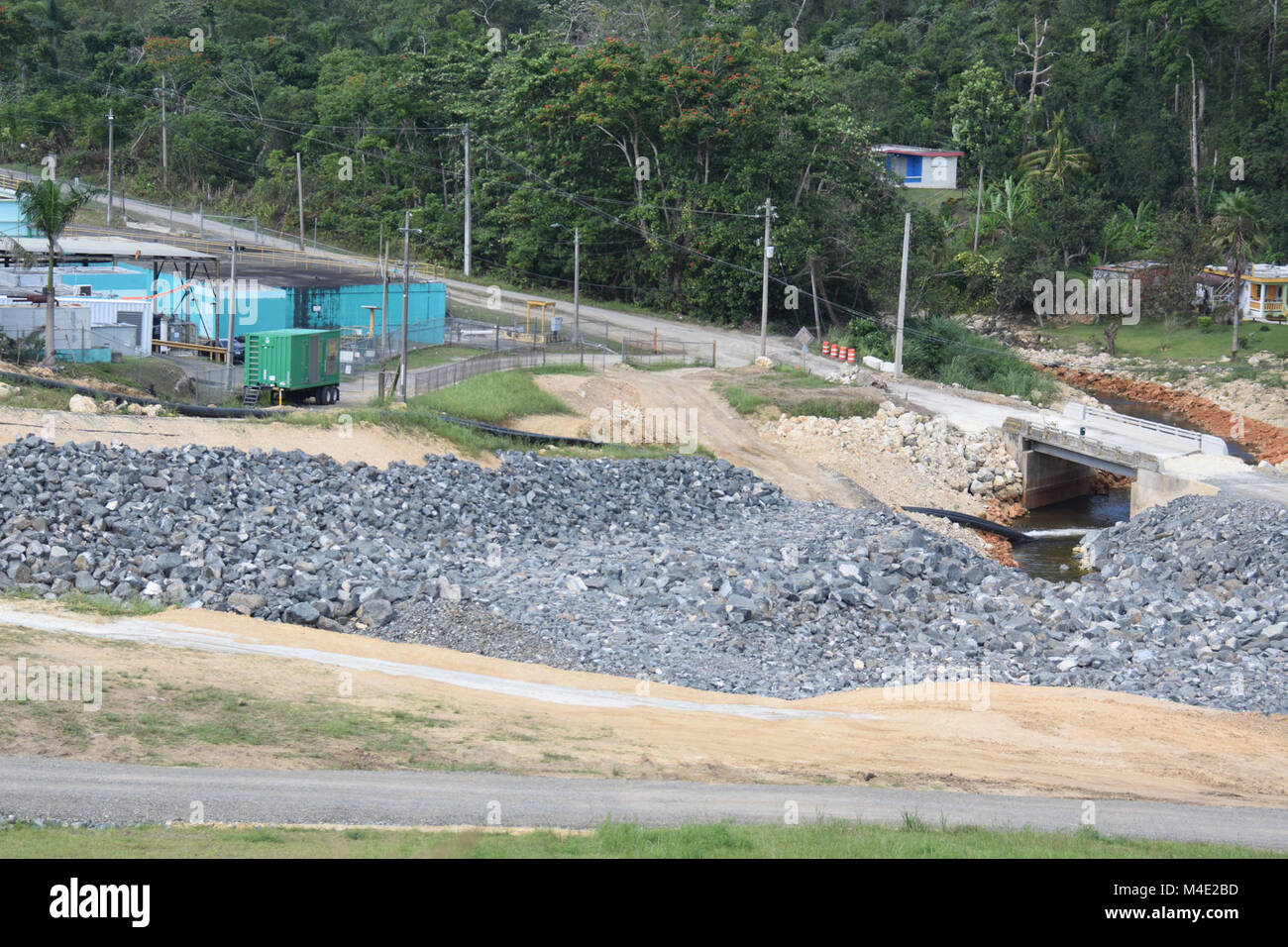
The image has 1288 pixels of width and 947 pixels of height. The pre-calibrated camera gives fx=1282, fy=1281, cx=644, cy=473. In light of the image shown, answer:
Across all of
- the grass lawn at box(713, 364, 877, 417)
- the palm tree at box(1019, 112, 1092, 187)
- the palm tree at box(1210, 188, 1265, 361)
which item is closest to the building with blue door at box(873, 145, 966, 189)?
the palm tree at box(1019, 112, 1092, 187)

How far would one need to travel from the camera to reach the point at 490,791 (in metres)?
15.8

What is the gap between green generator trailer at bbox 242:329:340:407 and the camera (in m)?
42.0

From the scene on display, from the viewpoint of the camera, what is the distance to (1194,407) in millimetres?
63719

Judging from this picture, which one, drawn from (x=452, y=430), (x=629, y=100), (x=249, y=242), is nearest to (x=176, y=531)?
(x=452, y=430)

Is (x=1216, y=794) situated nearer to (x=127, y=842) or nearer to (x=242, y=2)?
(x=127, y=842)

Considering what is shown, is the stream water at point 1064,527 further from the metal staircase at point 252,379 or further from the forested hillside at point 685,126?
the metal staircase at point 252,379

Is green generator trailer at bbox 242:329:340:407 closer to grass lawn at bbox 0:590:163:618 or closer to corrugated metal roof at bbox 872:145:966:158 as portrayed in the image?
grass lawn at bbox 0:590:163:618

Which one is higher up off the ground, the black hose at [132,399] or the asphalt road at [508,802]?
the black hose at [132,399]

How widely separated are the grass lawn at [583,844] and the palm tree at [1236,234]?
61.0 meters

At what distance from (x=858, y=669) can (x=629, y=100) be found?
48.6 m

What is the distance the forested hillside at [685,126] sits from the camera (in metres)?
69.6

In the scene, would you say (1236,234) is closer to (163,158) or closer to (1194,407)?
(1194,407)

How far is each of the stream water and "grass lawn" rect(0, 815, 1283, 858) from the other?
25572mm

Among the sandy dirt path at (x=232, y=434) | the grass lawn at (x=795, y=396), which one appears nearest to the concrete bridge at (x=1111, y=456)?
the grass lawn at (x=795, y=396)
